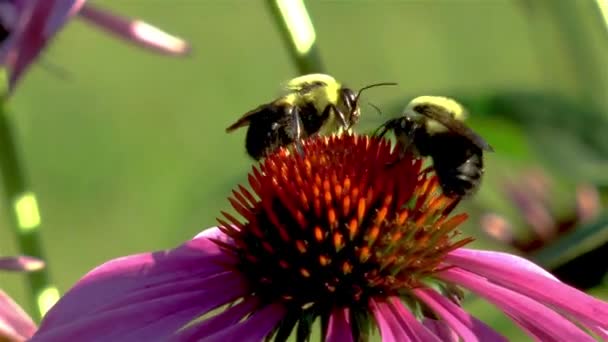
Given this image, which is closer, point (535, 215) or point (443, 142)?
point (443, 142)

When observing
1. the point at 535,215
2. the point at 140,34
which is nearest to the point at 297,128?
the point at 140,34

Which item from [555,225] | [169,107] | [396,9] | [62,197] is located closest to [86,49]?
[169,107]

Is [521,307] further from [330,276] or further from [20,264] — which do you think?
[20,264]

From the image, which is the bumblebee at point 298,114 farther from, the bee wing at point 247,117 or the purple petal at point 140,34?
the purple petal at point 140,34

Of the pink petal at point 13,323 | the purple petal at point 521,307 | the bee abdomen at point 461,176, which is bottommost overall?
the purple petal at point 521,307

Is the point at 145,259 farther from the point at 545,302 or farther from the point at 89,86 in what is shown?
the point at 89,86

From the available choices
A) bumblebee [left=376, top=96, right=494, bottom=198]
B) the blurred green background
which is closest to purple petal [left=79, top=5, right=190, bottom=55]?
bumblebee [left=376, top=96, right=494, bottom=198]

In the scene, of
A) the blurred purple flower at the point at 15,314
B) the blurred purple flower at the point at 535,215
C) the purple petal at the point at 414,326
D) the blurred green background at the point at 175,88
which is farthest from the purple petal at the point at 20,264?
the blurred green background at the point at 175,88
